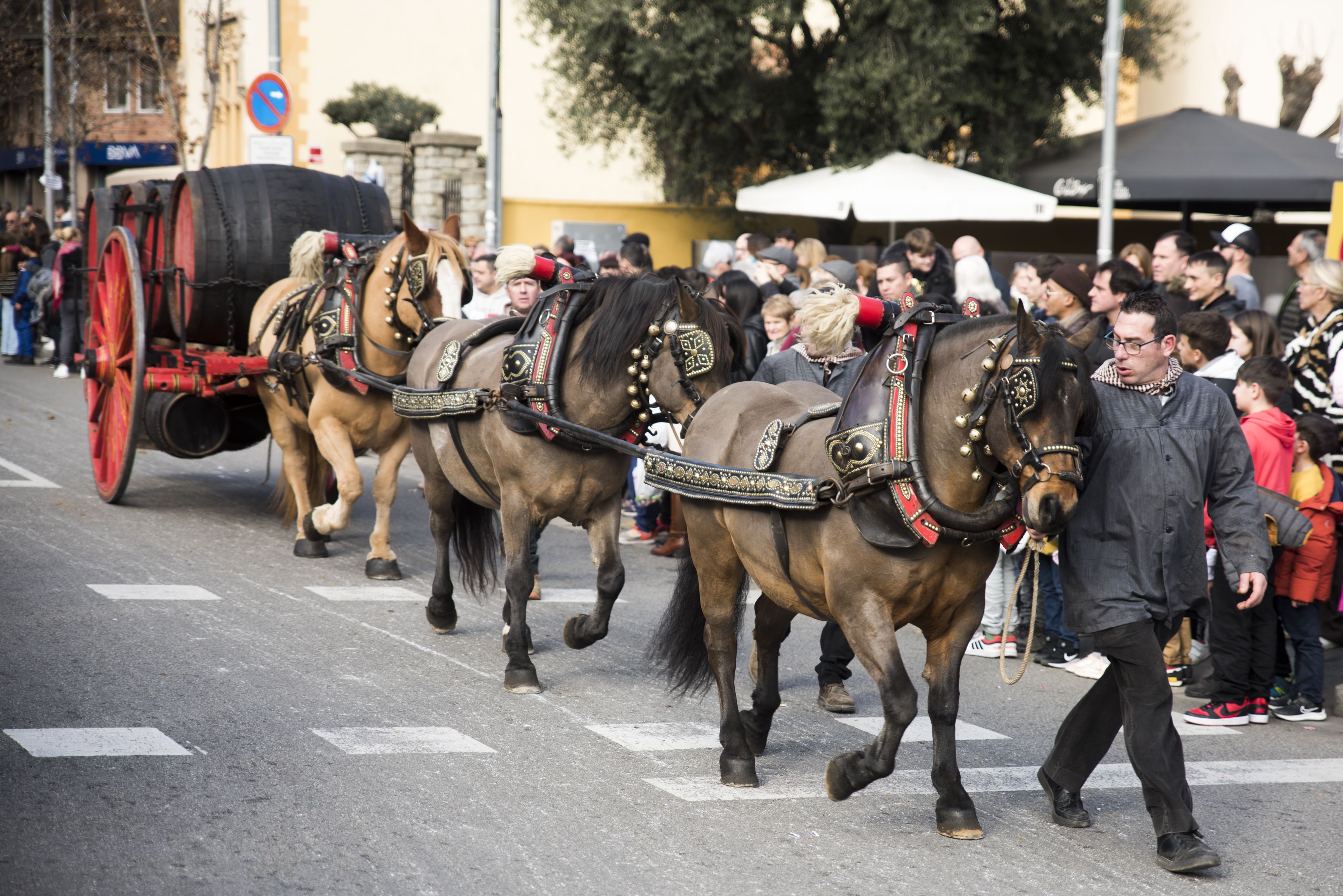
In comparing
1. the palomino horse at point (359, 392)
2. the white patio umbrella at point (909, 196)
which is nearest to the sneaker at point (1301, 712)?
the palomino horse at point (359, 392)

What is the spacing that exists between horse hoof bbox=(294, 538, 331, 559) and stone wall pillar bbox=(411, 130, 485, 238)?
45.3 feet

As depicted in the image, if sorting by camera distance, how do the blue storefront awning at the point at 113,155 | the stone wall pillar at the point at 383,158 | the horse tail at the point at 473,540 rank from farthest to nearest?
the blue storefront awning at the point at 113,155 < the stone wall pillar at the point at 383,158 < the horse tail at the point at 473,540

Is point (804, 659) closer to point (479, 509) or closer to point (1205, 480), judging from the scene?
point (479, 509)

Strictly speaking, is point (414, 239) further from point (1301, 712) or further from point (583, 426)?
point (1301, 712)

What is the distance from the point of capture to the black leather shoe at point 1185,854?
13.3 ft

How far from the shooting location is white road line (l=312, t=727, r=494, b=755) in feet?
16.2

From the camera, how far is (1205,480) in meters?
4.29

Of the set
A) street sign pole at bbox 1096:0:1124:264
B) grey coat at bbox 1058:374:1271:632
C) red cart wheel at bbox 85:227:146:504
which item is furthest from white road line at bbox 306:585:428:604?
street sign pole at bbox 1096:0:1124:264

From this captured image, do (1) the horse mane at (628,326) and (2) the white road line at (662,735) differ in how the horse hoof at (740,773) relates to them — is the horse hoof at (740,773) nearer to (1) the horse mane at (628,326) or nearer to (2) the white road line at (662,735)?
(2) the white road line at (662,735)

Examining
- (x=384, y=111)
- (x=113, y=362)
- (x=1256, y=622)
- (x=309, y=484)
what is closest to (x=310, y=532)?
(x=309, y=484)

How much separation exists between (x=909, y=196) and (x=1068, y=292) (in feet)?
20.8

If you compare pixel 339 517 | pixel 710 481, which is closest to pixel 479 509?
pixel 339 517

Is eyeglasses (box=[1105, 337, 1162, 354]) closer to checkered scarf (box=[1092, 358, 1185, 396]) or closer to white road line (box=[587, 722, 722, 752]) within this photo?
checkered scarf (box=[1092, 358, 1185, 396])

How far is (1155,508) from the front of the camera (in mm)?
4160
